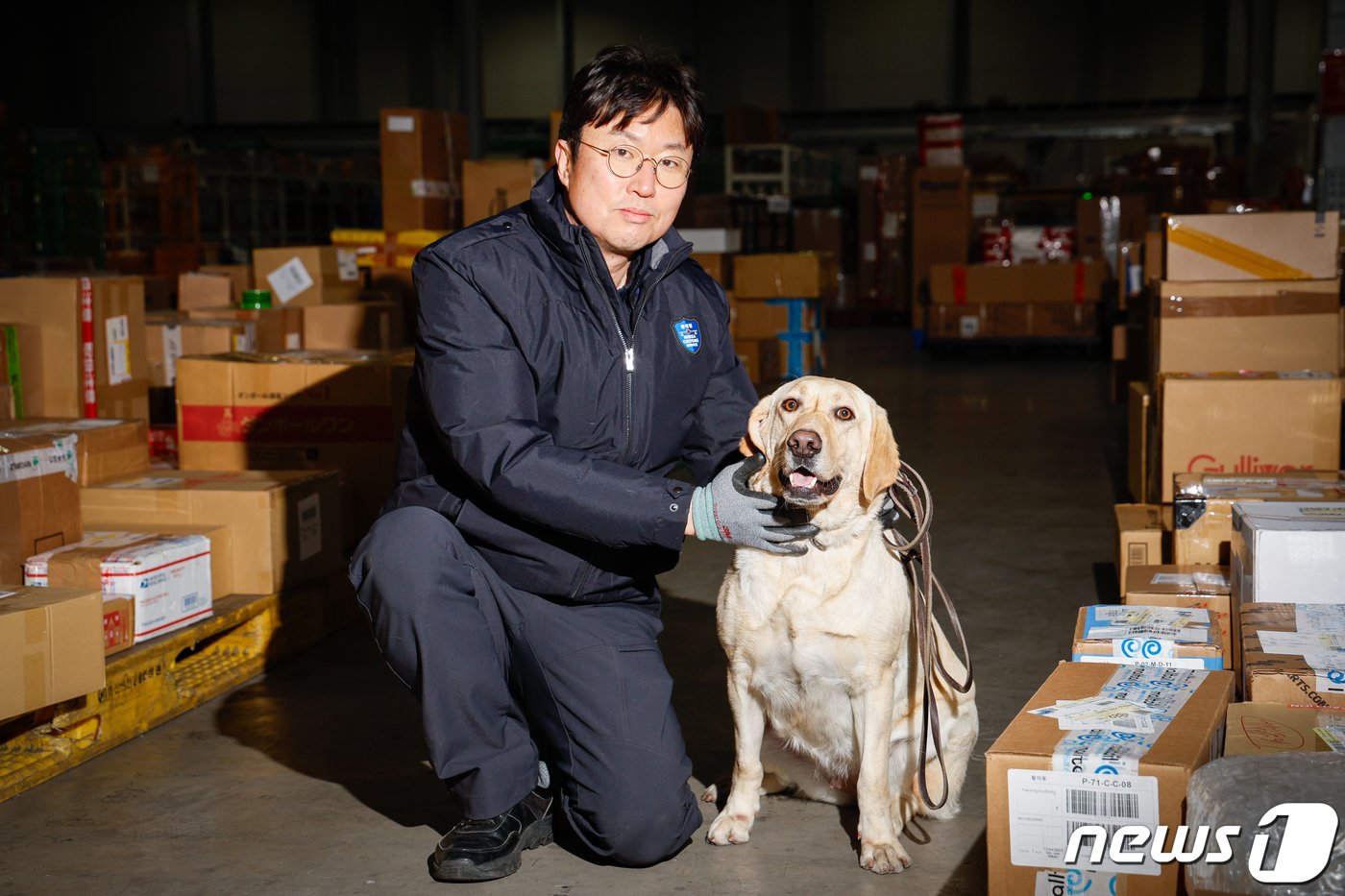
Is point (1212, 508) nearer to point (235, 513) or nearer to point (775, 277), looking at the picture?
point (235, 513)

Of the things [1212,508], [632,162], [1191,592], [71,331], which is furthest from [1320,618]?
[71,331]

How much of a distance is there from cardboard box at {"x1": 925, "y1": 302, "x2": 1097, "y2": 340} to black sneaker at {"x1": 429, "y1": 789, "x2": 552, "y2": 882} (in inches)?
414

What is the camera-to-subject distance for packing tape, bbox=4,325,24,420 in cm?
399

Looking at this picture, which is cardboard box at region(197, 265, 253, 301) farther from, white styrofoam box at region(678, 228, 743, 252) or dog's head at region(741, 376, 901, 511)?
dog's head at region(741, 376, 901, 511)

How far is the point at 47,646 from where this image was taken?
2701 millimetres

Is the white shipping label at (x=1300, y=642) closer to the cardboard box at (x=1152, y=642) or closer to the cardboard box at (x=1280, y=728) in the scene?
the cardboard box at (x=1152, y=642)

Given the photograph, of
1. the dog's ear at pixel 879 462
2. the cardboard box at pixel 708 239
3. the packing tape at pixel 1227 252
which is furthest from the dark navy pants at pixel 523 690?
the cardboard box at pixel 708 239

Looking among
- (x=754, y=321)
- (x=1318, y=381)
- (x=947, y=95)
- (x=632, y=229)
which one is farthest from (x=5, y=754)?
(x=947, y=95)

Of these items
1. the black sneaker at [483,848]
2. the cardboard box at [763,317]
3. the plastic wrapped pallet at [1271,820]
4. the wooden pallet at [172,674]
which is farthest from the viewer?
the cardboard box at [763,317]

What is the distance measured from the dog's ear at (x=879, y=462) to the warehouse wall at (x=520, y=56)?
18294 millimetres

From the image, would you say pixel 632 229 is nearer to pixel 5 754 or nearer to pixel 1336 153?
pixel 5 754

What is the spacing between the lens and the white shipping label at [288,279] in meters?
6.52

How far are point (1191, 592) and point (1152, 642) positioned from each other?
0.71m

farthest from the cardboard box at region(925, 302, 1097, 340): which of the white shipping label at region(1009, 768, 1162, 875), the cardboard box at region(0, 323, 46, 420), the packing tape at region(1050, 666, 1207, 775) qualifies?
the white shipping label at region(1009, 768, 1162, 875)
